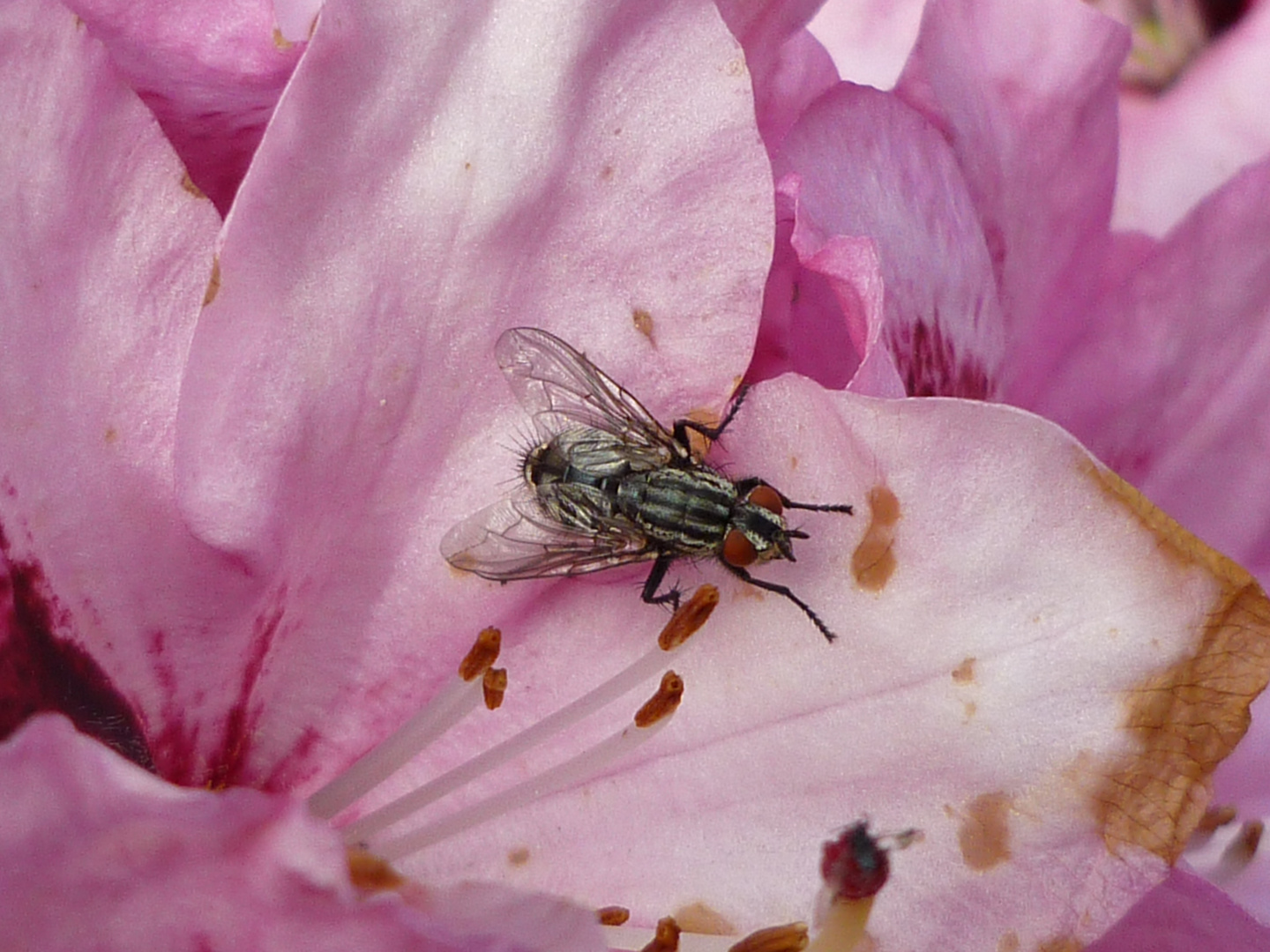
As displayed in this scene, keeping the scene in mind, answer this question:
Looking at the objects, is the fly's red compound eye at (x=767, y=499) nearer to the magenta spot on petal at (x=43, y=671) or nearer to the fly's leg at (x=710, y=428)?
the fly's leg at (x=710, y=428)

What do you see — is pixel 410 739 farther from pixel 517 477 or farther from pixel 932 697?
pixel 932 697

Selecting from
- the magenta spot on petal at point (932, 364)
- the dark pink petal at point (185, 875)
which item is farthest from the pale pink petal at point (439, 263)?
the dark pink petal at point (185, 875)

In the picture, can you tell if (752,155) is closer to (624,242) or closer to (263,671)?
(624,242)

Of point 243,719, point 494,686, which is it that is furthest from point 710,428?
point 243,719

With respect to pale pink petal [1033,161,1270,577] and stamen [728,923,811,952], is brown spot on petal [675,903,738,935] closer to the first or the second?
stamen [728,923,811,952]

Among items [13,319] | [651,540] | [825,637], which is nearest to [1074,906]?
[825,637]

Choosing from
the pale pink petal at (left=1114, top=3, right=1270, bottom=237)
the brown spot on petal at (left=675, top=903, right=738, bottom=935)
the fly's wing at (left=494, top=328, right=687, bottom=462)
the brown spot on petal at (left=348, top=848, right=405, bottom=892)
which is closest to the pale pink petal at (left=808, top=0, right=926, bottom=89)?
the pale pink petal at (left=1114, top=3, right=1270, bottom=237)
